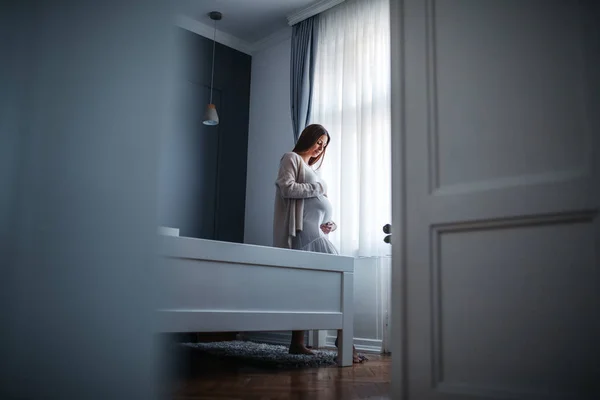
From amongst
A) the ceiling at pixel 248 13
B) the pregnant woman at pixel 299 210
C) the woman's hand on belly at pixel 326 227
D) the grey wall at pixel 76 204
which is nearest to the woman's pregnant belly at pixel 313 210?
the pregnant woman at pixel 299 210

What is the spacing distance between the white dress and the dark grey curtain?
63.9 inches

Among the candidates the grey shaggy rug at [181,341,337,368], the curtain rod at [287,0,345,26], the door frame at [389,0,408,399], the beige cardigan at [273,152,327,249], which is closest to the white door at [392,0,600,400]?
the door frame at [389,0,408,399]

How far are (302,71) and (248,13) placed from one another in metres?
0.81

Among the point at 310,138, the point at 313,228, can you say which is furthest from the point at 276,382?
the point at 310,138

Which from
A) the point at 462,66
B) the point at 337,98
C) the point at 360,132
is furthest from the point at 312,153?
the point at 462,66

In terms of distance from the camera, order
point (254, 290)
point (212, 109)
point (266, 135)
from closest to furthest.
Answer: point (254, 290), point (212, 109), point (266, 135)

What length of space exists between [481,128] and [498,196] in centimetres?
18

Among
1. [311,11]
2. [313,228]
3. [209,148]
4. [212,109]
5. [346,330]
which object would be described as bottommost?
[346,330]

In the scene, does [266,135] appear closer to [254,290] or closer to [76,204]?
[254,290]

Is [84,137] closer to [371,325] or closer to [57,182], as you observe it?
[57,182]

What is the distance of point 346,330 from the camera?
3.07 m

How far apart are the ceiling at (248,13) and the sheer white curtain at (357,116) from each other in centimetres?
43

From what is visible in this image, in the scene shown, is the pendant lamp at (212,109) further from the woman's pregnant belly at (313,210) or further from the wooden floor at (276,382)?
the wooden floor at (276,382)

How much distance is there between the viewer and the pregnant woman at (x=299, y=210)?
10.4ft
